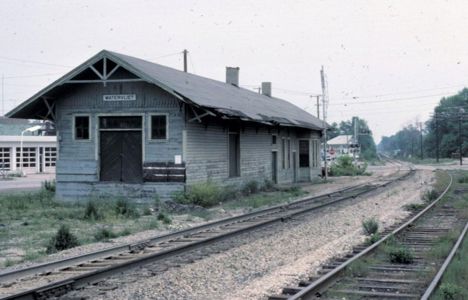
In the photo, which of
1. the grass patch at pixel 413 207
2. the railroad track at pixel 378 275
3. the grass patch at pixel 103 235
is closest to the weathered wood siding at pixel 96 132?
the grass patch at pixel 413 207

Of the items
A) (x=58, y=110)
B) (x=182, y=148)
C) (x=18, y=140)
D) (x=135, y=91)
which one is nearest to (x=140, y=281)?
(x=182, y=148)

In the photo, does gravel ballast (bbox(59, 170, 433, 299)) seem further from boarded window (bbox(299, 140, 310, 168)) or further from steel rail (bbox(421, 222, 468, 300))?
boarded window (bbox(299, 140, 310, 168))

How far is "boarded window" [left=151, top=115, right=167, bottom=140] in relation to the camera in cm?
2172

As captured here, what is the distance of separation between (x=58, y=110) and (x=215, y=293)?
16744 mm

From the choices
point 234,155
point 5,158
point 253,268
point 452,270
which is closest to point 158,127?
point 234,155

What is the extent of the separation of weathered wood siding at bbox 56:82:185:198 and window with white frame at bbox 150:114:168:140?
152mm

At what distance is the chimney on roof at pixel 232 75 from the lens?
38.9 meters

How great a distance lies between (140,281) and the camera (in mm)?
8609

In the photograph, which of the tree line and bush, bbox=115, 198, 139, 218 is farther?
the tree line

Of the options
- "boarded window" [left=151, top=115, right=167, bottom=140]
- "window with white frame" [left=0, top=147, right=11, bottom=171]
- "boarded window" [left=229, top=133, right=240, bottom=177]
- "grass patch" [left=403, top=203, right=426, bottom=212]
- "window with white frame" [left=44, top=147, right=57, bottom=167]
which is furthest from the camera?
"window with white frame" [left=44, top=147, right=57, bottom=167]

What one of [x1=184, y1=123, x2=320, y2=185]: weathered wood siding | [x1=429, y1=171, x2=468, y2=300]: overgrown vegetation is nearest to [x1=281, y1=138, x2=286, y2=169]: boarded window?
[x1=184, y1=123, x2=320, y2=185]: weathered wood siding

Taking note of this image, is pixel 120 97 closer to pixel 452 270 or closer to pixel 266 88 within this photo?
pixel 452 270

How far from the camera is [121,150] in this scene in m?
22.2

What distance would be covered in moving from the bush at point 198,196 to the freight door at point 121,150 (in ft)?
6.58
